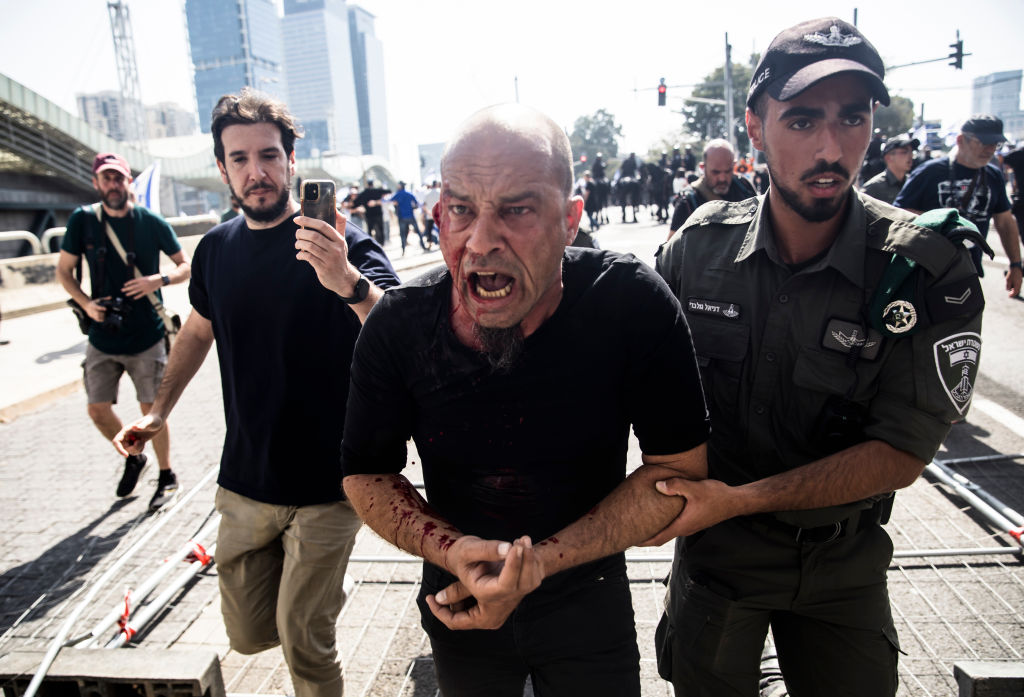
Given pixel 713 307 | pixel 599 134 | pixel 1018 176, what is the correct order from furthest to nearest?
pixel 599 134
pixel 1018 176
pixel 713 307

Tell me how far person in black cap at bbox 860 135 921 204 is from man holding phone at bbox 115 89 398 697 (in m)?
6.19

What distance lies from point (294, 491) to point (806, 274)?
1.94m

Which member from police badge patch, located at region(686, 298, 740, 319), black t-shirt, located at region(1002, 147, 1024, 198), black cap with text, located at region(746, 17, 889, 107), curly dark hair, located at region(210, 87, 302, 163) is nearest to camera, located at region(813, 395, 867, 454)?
police badge patch, located at region(686, 298, 740, 319)

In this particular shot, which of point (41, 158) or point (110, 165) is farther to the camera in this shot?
point (41, 158)

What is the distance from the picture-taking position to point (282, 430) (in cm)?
273

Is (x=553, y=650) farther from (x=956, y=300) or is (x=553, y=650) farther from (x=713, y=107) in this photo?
(x=713, y=107)

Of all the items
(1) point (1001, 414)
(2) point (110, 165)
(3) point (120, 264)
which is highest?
(2) point (110, 165)

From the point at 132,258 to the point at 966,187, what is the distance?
22.1 feet

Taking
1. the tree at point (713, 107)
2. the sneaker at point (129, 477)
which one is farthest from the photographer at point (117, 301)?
the tree at point (713, 107)

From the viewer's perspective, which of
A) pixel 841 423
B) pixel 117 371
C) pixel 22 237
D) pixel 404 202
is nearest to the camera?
pixel 841 423

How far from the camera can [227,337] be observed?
9.29 feet

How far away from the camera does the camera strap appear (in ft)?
17.6

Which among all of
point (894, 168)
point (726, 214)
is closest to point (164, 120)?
point (894, 168)

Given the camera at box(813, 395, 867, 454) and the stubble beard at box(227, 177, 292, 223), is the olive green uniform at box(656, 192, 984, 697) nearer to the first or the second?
the camera at box(813, 395, 867, 454)
